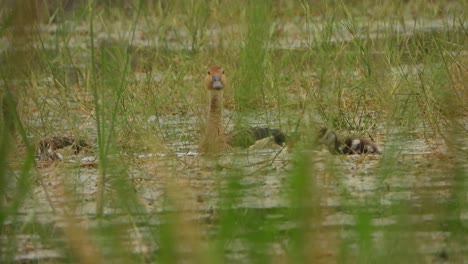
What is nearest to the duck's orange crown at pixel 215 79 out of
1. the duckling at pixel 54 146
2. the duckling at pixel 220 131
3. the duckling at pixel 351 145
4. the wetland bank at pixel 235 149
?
the duckling at pixel 220 131

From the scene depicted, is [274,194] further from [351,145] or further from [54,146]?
[54,146]

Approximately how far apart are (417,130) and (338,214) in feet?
7.76

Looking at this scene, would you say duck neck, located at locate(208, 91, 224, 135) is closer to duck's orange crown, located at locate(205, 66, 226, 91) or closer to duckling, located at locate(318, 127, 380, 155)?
duck's orange crown, located at locate(205, 66, 226, 91)

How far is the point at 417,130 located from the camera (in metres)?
6.70

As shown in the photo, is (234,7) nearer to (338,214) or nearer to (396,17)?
(396,17)

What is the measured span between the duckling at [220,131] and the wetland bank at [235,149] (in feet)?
0.27

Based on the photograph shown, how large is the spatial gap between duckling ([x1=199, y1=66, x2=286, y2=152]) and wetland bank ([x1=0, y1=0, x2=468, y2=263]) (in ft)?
0.27

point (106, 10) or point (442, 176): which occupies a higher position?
point (442, 176)

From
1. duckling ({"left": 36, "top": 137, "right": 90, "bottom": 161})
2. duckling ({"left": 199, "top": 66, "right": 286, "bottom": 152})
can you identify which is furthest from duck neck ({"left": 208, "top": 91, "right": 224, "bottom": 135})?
duckling ({"left": 36, "top": 137, "right": 90, "bottom": 161})

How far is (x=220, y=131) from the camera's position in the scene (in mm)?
6844

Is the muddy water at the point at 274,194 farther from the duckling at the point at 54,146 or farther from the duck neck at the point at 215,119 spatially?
the duckling at the point at 54,146

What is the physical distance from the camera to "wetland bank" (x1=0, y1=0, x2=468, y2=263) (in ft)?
10.9

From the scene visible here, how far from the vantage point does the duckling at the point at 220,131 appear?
599 cm

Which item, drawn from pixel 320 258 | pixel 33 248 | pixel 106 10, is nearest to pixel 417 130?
pixel 33 248
